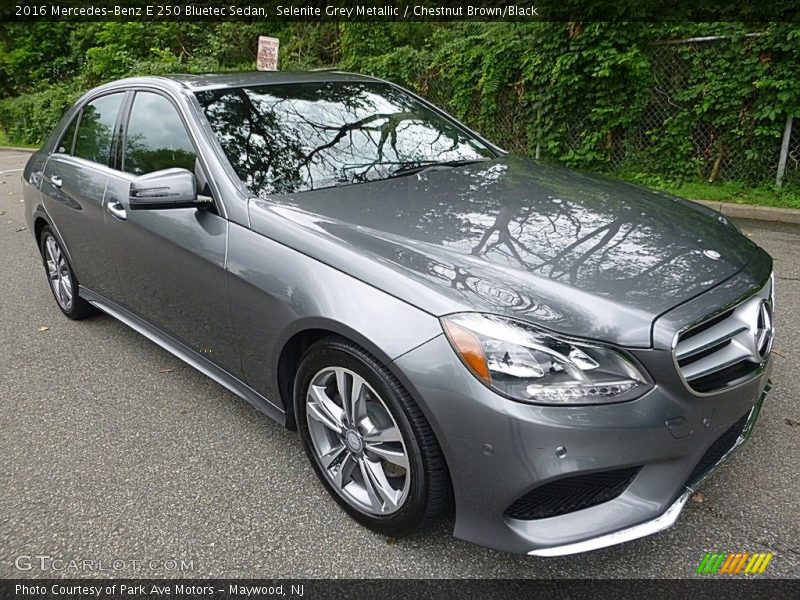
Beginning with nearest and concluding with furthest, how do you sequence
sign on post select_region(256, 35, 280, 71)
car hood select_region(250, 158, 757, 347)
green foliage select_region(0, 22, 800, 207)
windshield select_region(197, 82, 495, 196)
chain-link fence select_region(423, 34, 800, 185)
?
1. car hood select_region(250, 158, 757, 347)
2. windshield select_region(197, 82, 495, 196)
3. green foliage select_region(0, 22, 800, 207)
4. chain-link fence select_region(423, 34, 800, 185)
5. sign on post select_region(256, 35, 280, 71)

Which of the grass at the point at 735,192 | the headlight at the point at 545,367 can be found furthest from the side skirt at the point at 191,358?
the grass at the point at 735,192

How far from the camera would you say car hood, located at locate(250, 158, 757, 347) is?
6.43 ft

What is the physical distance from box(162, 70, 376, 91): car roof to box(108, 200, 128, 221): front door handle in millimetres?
719

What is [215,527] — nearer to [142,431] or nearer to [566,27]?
[142,431]

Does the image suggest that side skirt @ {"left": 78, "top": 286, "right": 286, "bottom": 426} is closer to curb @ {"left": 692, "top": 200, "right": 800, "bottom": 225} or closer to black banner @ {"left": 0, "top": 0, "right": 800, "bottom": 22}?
curb @ {"left": 692, "top": 200, "right": 800, "bottom": 225}

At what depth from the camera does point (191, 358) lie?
318 cm

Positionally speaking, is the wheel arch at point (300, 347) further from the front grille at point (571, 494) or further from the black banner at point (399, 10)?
the black banner at point (399, 10)

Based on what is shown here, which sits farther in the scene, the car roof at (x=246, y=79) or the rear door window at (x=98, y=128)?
the rear door window at (x=98, y=128)

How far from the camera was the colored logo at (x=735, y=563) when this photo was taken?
7.02 feet

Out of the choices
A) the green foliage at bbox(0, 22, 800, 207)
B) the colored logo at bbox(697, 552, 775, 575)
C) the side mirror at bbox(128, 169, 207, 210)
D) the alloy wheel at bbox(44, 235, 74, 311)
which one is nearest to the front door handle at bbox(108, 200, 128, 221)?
the side mirror at bbox(128, 169, 207, 210)

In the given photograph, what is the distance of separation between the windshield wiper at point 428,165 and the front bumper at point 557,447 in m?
1.34

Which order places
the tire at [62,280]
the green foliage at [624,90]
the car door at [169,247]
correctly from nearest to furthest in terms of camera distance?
the car door at [169,247] → the tire at [62,280] → the green foliage at [624,90]

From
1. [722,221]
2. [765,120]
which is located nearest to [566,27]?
[765,120]

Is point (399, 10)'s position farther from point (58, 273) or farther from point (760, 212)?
point (58, 273)
